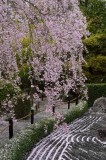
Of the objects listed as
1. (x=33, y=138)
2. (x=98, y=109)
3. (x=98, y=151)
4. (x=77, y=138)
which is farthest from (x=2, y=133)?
(x=98, y=109)

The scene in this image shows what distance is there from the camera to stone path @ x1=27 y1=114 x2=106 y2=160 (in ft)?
37.8

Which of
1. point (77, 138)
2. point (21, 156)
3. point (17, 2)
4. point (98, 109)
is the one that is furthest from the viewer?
point (98, 109)

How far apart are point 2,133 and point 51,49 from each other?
25.9 feet

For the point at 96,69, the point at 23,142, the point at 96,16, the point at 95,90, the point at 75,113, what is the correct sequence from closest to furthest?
1. the point at 23,142
2. the point at 75,113
3. the point at 95,90
4. the point at 96,69
5. the point at 96,16

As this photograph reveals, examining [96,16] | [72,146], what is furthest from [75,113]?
[96,16]

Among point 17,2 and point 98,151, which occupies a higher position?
point 17,2

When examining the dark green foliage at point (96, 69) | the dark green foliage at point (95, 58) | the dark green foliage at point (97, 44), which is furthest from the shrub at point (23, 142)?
Answer: the dark green foliage at point (97, 44)

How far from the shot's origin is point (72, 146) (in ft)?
42.4

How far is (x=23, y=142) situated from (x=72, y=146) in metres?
1.64

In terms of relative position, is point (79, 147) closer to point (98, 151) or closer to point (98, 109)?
point (98, 151)

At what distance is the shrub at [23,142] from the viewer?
10.6 metres

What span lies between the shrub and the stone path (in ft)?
0.77

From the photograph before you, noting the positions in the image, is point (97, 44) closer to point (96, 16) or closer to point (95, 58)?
point (95, 58)

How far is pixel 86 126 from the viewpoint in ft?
59.9
